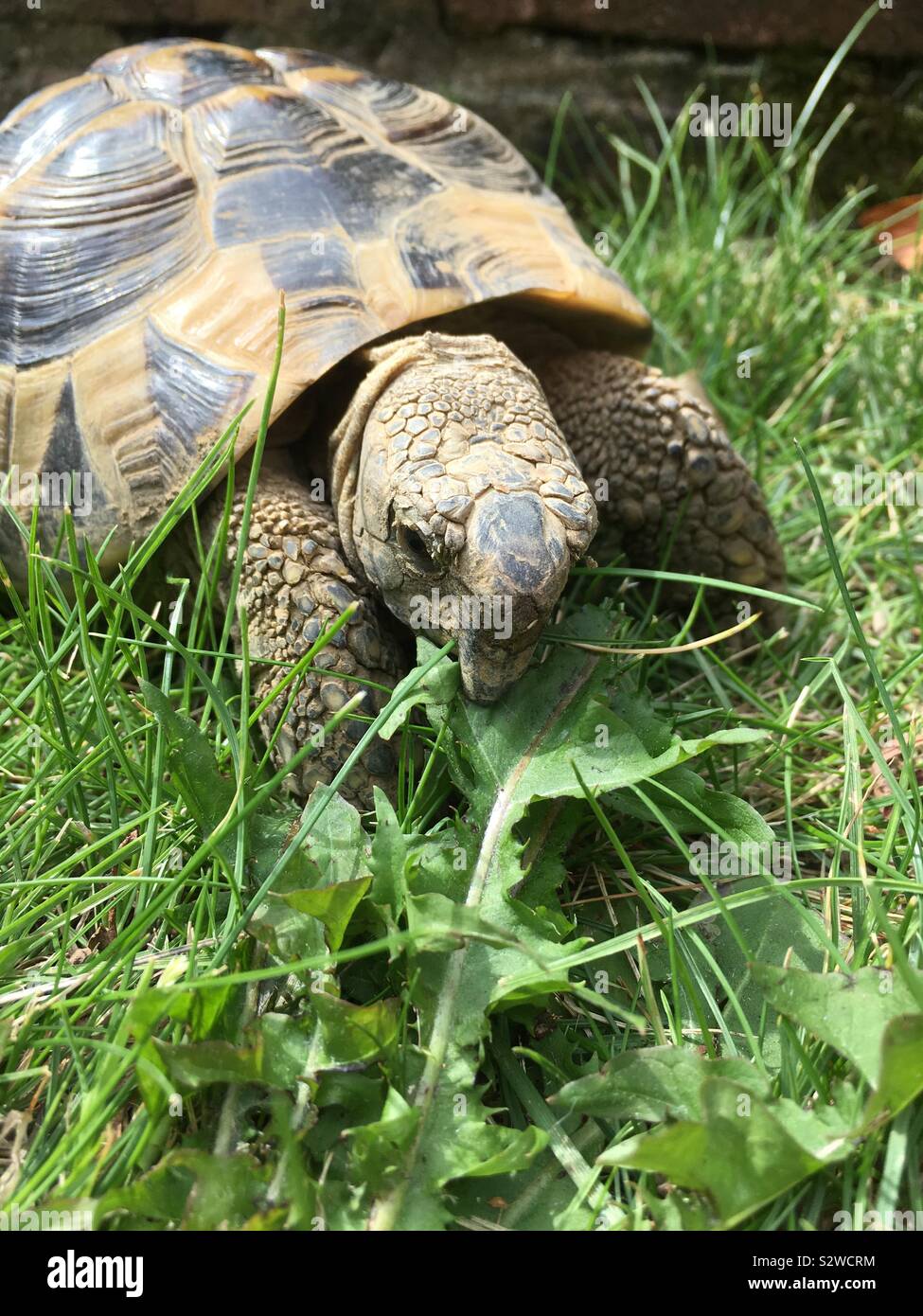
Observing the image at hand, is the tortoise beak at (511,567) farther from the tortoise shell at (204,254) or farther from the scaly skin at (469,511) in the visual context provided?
the tortoise shell at (204,254)

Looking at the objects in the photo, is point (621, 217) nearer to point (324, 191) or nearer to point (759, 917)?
point (324, 191)

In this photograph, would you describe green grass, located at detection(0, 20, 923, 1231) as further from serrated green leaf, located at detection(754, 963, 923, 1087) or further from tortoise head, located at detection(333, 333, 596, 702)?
tortoise head, located at detection(333, 333, 596, 702)

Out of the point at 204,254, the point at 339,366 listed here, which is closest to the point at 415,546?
the point at 339,366

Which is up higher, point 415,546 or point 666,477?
point 415,546

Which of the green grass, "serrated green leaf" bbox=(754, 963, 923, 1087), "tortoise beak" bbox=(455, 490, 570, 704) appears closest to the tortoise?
"tortoise beak" bbox=(455, 490, 570, 704)

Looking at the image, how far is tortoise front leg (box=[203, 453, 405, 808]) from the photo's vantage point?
7.06 ft

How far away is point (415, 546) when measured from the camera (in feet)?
6.58

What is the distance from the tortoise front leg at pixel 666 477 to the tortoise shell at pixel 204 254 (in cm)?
24

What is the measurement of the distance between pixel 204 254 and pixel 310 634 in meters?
0.97

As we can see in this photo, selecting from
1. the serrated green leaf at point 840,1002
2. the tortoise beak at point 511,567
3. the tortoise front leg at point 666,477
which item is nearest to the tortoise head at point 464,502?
the tortoise beak at point 511,567

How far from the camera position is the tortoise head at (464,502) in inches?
72.6

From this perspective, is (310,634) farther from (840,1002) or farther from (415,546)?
(840,1002)

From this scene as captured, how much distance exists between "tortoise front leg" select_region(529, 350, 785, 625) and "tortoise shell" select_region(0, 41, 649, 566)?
24 centimetres

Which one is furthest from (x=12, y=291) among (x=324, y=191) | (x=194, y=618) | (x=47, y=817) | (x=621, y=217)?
(x=621, y=217)
